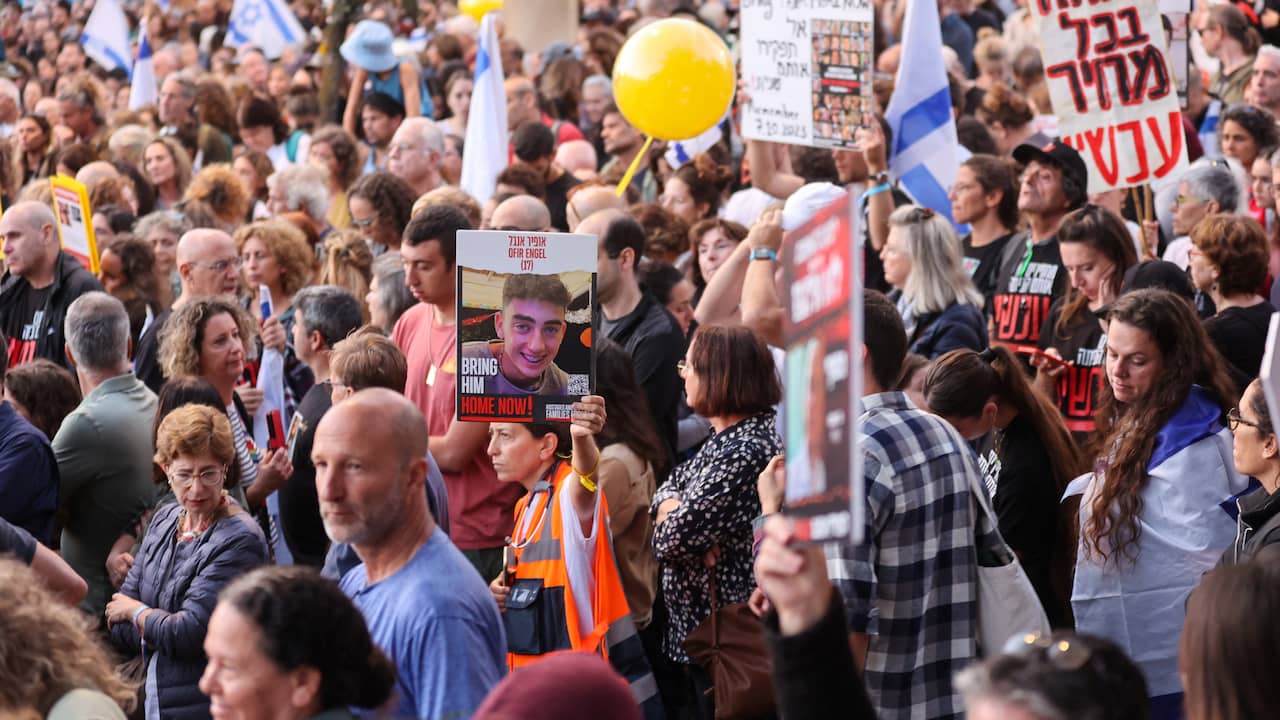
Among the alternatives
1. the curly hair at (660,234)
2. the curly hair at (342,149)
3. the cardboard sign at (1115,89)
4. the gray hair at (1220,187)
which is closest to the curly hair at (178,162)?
the curly hair at (342,149)

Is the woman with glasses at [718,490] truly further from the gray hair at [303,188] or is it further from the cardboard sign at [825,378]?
the gray hair at [303,188]

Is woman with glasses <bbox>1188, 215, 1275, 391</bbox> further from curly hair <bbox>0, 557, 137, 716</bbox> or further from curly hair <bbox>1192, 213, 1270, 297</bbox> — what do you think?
curly hair <bbox>0, 557, 137, 716</bbox>

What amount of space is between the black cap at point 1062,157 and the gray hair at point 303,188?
14.7ft

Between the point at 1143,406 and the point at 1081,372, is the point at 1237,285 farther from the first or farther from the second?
the point at 1143,406

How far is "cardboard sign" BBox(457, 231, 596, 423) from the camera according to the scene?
4980 mm

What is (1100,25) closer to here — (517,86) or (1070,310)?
(1070,310)

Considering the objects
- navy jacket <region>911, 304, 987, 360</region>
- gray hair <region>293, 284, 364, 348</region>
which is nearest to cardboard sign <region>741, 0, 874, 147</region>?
navy jacket <region>911, 304, 987, 360</region>

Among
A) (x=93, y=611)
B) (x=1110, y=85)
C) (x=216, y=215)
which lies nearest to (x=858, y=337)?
(x=93, y=611)

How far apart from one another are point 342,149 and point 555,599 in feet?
22.6

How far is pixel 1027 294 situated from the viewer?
7.47 metres

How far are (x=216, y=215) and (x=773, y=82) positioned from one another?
3868 millimetres

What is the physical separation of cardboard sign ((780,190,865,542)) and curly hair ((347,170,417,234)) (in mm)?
5687

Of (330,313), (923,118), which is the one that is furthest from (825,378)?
(923,118)

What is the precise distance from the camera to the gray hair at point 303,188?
9.91m
